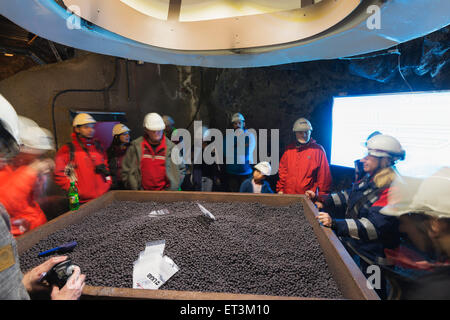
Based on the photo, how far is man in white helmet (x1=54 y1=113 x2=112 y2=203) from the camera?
6.81ft

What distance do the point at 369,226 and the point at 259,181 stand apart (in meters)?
1.22

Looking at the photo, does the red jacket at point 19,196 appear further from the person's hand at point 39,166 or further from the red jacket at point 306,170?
the red jacket at point 306,170

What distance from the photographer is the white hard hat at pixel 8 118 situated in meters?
0.51

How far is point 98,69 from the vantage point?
3.18 metres

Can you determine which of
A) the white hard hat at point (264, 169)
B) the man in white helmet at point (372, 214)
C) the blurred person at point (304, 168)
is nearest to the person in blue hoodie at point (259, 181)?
the white hard hat at point (264, 169)

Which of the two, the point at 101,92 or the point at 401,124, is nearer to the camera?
the point at 401,124

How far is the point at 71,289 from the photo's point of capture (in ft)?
2.27

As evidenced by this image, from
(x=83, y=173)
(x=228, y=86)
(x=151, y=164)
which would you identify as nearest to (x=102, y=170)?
(x=83, y=173)

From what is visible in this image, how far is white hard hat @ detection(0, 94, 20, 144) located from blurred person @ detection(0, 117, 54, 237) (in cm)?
130

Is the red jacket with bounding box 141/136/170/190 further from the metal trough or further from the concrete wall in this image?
the concrete wall

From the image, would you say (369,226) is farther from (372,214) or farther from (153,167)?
(153,167)

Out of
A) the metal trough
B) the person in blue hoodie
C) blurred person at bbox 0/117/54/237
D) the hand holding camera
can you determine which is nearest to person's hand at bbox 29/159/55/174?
blurred person at bbox 0/117/54/237

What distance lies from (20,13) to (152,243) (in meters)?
1.09

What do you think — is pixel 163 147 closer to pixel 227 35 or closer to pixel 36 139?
pixel 36 139
